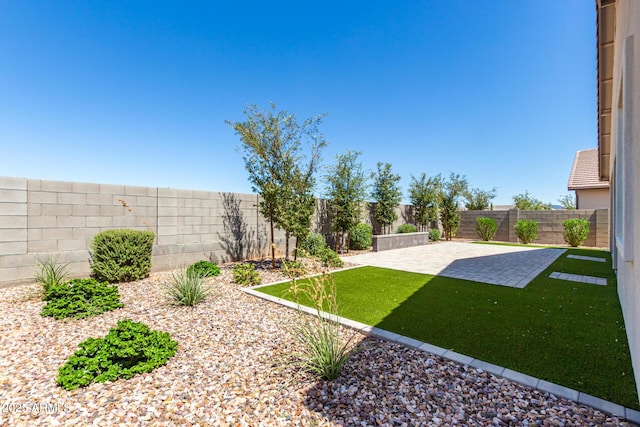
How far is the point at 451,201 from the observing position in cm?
1619

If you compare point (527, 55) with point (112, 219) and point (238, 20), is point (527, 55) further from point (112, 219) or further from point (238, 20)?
point (112, 219)

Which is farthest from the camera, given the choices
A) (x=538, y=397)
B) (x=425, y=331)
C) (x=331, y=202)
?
(x=331, y=202)

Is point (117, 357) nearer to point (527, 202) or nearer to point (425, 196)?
point (425, 196)

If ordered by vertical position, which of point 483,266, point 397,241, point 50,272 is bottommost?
point 483,266

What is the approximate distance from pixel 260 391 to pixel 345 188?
28.6ft

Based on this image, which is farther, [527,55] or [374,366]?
[527,55]

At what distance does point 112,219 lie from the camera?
6.23 m

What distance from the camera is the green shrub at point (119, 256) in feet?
18.2

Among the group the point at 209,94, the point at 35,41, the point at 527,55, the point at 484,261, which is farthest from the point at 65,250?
the point at 527,55

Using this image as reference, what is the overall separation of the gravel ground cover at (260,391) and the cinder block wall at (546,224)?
15.7 metres

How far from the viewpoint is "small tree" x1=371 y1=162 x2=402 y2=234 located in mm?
12742

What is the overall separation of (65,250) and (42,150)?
5522 millimetres

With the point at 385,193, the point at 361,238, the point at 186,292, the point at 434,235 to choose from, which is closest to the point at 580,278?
the point at 361,238

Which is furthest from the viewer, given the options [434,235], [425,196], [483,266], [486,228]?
[434,235]
